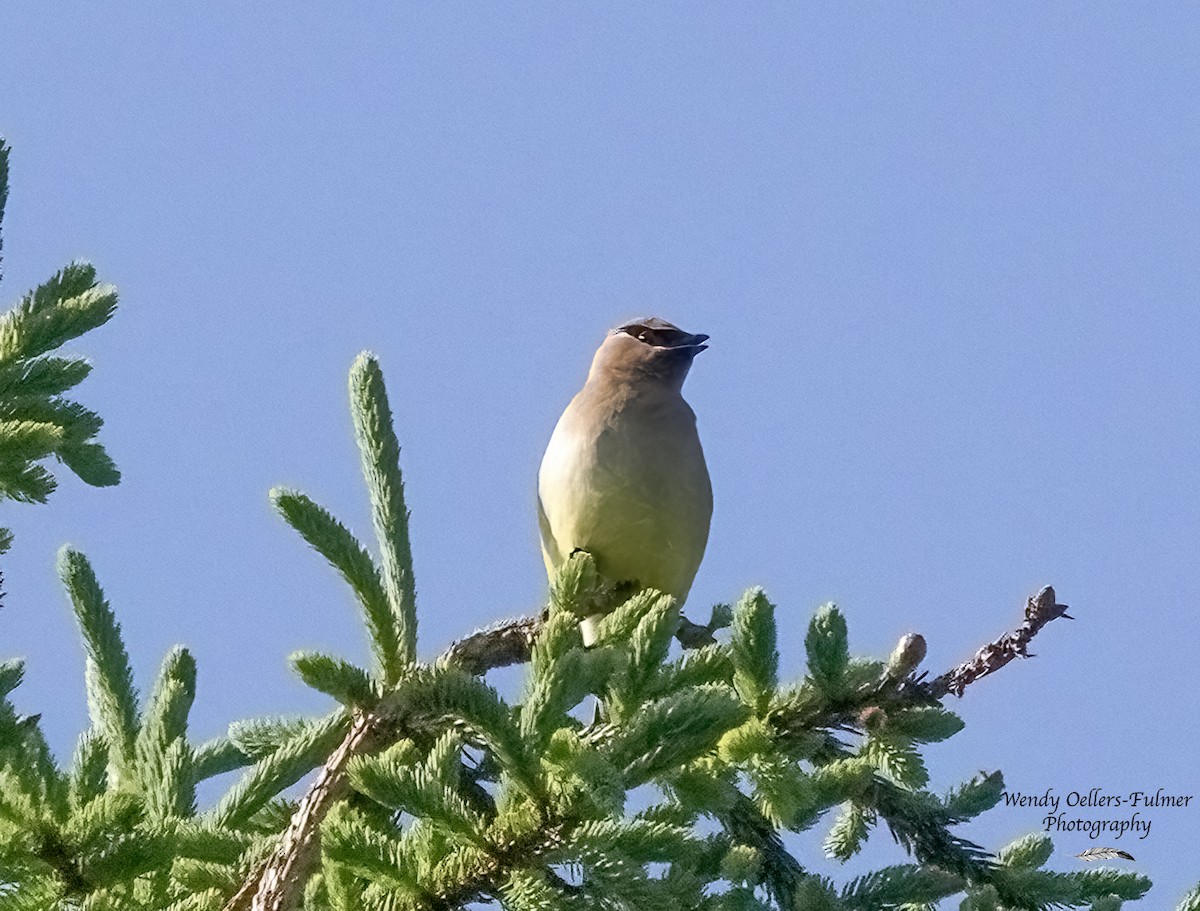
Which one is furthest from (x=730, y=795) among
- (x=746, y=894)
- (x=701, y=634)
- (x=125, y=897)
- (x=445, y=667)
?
(x=701, y=634)

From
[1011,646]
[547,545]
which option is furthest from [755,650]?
[547,545]

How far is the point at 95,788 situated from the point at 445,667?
613 mm

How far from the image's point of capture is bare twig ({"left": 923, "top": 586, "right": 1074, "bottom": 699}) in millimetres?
2346

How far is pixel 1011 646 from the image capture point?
7.83 feet

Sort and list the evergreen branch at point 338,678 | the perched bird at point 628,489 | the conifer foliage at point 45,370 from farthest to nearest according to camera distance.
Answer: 1. the perched bird at point 628,489
2. the conifer foliage at point 45,370
3. the evergreen branch at point 338,678

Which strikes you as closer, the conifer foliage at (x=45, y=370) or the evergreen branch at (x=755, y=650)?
the conifer foliage at (x=45, y=370)

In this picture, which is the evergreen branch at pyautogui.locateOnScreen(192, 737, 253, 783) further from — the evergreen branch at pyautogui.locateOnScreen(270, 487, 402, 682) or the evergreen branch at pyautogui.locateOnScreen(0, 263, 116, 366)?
the evergreen branch at pyautogui.locateOnScreen(0, 263, 116, 366)

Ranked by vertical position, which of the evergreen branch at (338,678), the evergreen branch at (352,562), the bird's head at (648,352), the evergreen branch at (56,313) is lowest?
the evergreen branch at (338,678)

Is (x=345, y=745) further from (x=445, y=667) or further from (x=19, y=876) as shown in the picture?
(x=19, y=876)

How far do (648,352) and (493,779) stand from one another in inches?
114

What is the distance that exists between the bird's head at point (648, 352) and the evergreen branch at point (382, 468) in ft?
9.11

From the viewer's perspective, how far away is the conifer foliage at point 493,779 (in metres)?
1.98

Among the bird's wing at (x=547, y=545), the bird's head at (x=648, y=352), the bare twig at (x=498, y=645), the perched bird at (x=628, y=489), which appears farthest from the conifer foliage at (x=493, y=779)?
the bird's head at (x=648, y=352)

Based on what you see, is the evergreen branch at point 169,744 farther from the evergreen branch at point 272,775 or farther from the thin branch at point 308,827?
the thin branch at point 308,827
